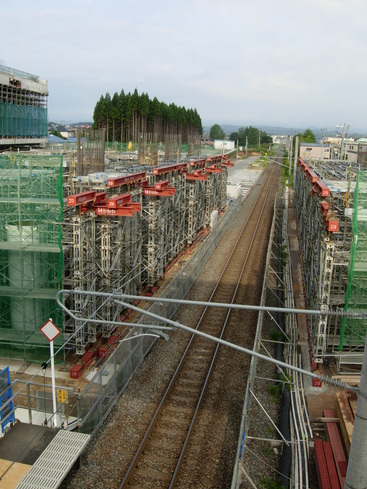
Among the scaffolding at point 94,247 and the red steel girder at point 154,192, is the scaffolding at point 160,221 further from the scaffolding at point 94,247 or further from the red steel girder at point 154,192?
the scaffolding at point 94,247

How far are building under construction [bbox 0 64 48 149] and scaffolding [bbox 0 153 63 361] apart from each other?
22562mm

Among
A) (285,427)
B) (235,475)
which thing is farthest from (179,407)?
(235,475)

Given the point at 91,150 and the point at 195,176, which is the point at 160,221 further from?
the point at 195,176

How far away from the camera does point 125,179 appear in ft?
60.7

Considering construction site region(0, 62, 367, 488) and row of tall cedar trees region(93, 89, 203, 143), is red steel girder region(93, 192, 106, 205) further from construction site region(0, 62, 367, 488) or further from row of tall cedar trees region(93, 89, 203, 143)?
row of tall cedar trees region(93, 89, 203, 143)

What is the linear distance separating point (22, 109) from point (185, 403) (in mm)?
32113

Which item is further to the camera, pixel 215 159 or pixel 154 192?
pixel 215 159

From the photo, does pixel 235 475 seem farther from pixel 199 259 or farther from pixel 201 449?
pixel 199 259

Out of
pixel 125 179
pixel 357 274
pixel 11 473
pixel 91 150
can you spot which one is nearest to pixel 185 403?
pixel 11 473

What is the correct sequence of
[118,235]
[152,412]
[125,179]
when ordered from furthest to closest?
[125,179] → [118,235] → [152,412]

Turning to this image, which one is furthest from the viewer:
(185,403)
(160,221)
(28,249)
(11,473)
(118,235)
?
(160,221)

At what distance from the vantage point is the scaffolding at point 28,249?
14.3 m

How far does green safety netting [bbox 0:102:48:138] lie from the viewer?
117ft

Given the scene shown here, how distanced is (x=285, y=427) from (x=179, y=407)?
108 inches
